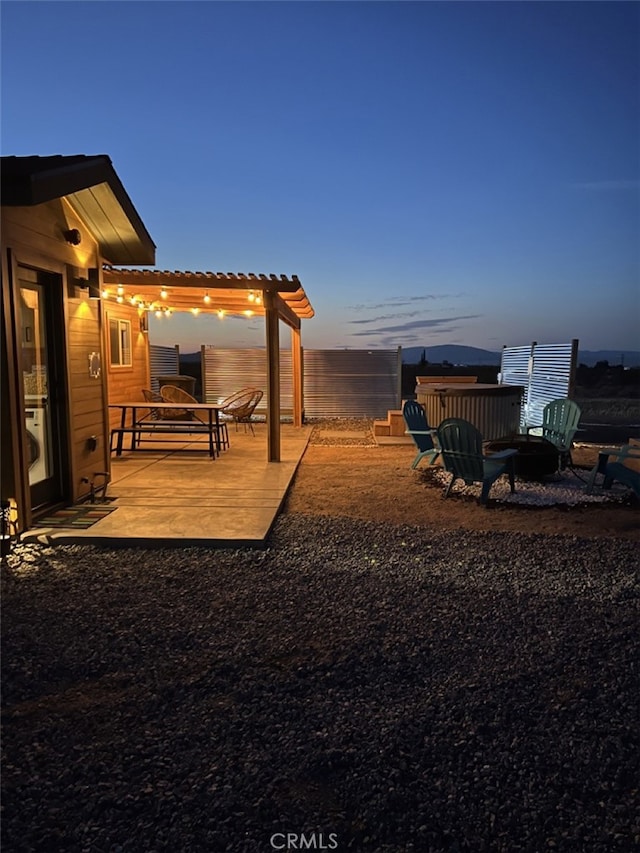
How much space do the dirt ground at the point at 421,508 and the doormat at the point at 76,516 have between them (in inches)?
66.5

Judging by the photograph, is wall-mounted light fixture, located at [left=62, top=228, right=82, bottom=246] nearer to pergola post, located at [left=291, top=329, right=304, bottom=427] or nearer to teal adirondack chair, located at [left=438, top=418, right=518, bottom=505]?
teal adirondack chair, located at [left=438, top=418, right=518, bottom=505]

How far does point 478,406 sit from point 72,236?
629cm

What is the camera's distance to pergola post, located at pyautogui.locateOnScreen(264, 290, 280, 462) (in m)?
6.96

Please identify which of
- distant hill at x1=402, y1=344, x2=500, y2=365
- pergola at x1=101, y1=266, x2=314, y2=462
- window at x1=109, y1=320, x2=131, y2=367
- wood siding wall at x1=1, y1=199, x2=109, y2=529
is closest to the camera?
wood siding wall at x1=1, y1=199, x2=109, y2=529

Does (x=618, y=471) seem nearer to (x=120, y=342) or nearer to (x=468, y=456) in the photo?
(x=468, y=456)

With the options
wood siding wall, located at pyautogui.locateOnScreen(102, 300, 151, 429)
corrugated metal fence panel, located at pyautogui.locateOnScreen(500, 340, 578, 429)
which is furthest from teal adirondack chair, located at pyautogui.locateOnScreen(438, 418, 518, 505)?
wood siding wall, located at pyautogui.locateOnScreen(102, 300, 151, 429)

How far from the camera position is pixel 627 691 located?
216 cm

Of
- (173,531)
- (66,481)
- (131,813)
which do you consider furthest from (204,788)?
(66,481)

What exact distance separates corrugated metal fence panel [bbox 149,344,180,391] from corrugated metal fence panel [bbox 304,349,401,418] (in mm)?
3327

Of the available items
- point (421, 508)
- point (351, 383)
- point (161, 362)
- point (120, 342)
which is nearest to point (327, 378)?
point (351, 383)

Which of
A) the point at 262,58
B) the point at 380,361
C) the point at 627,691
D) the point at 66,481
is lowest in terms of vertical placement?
the point at 627,691

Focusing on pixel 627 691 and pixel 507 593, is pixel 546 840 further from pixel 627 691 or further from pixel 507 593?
pixel 507 593

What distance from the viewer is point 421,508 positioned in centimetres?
514

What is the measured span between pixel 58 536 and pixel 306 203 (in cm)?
1246
